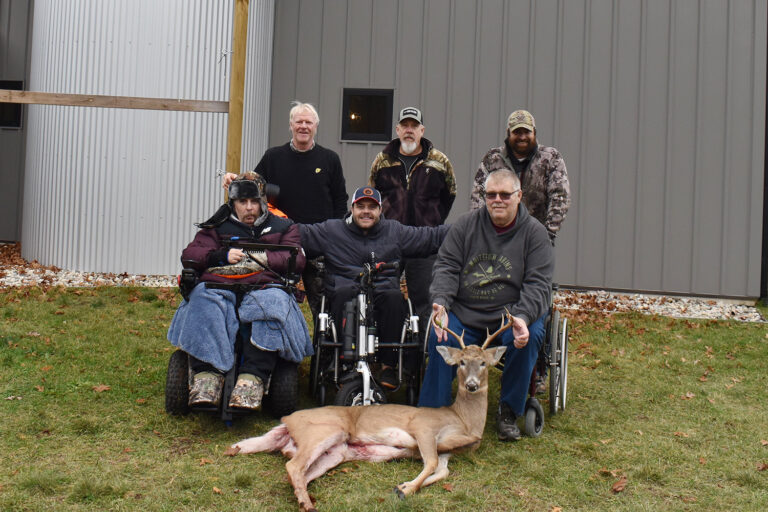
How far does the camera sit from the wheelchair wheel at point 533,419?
13.6ft

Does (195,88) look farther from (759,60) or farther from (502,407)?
(759,60)

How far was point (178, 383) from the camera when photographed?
4164mm

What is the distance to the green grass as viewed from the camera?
3.22 m

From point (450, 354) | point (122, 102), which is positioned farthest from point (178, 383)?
point (122, 102)

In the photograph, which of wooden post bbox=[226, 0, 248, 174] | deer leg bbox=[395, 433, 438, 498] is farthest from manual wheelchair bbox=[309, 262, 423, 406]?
wooden post bbox=[226, 0, 248, 174]

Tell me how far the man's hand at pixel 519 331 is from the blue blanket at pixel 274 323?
1.28 metres

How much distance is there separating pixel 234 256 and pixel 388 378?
1.26 metres

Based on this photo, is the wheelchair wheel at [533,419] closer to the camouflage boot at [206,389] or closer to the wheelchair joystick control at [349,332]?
the wheelchair joystick control at [349,332]

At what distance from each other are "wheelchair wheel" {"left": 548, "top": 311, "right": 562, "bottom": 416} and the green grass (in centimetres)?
12

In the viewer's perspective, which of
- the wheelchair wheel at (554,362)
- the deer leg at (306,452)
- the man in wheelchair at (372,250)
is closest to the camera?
the deer leg at (306,452)

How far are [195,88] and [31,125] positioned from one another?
2768 millimetres

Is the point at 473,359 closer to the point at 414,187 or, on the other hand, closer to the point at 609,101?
the point at 414,187

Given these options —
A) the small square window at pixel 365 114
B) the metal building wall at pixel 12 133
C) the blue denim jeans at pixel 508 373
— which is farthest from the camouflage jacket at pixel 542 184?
the metal building wall at pixel 12 133

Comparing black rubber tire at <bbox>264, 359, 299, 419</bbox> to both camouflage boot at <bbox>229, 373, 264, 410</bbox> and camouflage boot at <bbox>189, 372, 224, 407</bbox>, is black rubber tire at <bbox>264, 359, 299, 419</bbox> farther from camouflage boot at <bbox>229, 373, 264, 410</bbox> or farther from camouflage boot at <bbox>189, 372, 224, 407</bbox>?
camouflage boot at <bbox>189, 372, 224, 407</bbox>
